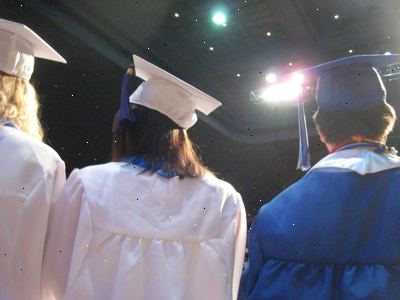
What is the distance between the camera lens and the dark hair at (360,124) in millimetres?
1139

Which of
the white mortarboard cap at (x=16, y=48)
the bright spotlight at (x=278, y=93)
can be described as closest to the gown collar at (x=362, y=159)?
the white mortarboard cap at (x=16, y=48)

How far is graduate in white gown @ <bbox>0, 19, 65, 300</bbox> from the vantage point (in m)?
1.18

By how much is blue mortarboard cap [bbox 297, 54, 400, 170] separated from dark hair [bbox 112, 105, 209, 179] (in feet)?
1.51

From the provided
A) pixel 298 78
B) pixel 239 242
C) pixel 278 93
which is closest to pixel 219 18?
pixel 278 93

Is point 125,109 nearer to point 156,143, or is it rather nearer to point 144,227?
point 156,143

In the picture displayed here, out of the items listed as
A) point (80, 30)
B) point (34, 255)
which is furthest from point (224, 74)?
point (34, 255)

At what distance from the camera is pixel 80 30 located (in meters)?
4.29

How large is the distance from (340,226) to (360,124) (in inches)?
12.2

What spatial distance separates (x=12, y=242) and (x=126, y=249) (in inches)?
12.3

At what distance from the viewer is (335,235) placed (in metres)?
1.01

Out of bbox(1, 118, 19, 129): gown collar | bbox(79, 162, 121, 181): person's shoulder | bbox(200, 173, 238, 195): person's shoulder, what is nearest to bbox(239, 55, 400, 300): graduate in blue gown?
bbox(200, 173, 238, 195): person's shoulder

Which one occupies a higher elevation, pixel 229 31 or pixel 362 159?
pixel 229 31

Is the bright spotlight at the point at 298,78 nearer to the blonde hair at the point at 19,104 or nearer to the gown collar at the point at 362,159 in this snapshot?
the gown collar at the point at 362,159

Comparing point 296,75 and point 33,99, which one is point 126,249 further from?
point 296,75
